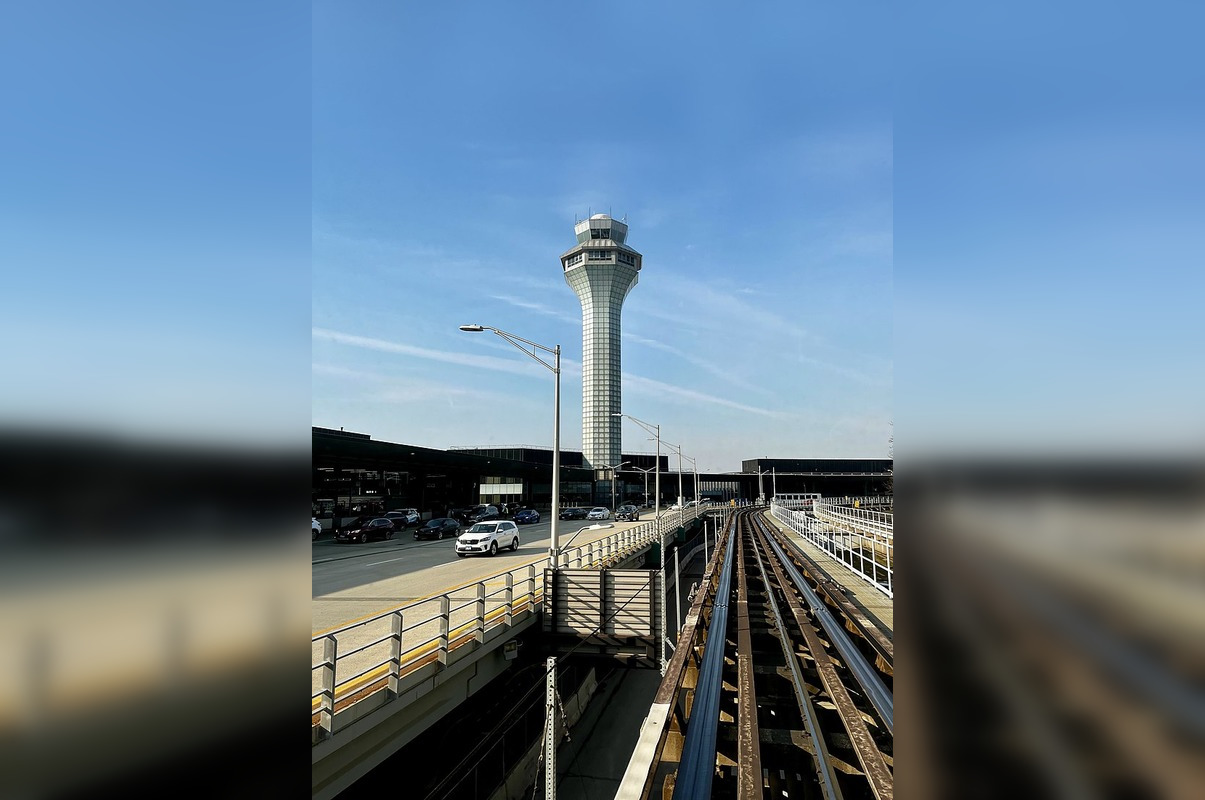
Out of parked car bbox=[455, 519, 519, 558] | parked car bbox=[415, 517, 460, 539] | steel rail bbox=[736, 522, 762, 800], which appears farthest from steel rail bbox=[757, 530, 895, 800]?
parked car bbox=[415, 517, 460, 539]

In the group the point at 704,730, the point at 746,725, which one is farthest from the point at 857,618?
the point at 704,730

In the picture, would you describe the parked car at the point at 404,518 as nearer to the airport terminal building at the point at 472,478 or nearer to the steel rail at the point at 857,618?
the airport terminal building at the point at 472,478

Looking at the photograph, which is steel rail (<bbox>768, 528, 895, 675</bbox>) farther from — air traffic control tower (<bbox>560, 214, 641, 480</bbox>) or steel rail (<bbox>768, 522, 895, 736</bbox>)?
air traffic control tower (<bbox>560, 214, 641, 480</bbox>)

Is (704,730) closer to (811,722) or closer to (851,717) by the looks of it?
(811,722)
